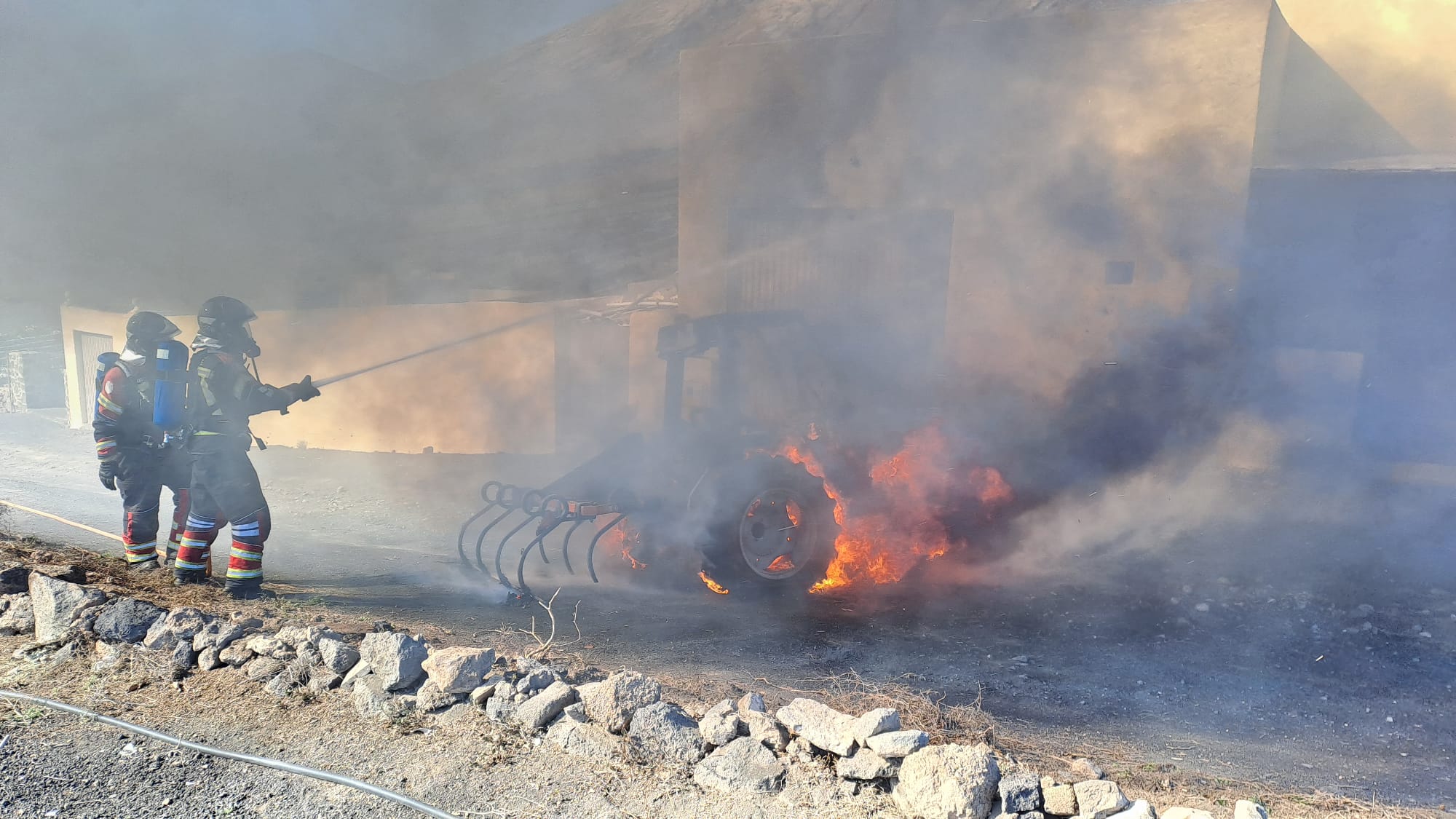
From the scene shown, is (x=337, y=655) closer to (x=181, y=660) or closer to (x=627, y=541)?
(x=181, y=660)

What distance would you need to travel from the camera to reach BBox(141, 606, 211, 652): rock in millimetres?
4191

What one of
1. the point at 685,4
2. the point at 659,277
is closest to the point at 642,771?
the point at 659,277

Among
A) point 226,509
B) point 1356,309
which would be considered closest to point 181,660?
point 226,509

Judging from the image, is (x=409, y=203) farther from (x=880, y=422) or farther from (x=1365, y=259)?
(x=1365, y=259)

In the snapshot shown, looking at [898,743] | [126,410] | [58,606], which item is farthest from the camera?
[126,410]

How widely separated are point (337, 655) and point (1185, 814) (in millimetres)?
3368

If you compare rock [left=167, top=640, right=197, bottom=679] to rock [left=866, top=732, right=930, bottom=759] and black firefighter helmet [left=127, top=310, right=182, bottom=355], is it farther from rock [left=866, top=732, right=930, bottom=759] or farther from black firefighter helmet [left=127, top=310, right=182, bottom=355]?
rock [left=866, top=732, right=930, bottom=759]

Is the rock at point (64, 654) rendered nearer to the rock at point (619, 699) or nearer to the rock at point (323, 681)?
the rock at point (323, 681)

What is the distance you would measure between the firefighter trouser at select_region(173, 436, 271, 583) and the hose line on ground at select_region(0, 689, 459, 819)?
152 cm

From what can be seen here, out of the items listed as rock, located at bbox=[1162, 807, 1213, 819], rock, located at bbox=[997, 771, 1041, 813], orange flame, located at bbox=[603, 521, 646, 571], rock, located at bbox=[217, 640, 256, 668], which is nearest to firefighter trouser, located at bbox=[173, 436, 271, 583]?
rock, located at bbox=[217, 640, 256, 668]

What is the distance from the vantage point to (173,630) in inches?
167

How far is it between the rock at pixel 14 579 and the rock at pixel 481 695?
116 inches

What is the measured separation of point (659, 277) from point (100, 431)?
6690 mm

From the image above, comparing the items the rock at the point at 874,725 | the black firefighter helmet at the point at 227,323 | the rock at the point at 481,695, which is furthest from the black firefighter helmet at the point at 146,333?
the rock at the point at 874,725
